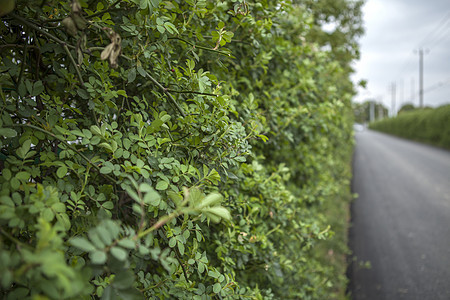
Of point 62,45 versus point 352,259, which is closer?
point 62,45

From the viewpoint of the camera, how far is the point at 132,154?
1.11 metres

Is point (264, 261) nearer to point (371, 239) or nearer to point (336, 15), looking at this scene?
point (371, 239)

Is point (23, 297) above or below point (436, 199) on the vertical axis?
above

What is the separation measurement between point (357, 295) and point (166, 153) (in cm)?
336

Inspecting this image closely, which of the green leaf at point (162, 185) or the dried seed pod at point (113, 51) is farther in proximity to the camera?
the green leaf at point (162, 185)

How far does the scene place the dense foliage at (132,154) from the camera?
0.74 m

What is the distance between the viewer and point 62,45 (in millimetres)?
1042

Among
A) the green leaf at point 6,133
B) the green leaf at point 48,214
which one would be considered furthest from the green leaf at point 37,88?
the green leaf at point 48,214

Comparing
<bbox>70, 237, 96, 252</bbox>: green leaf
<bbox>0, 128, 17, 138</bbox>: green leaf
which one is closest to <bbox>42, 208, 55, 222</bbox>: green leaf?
<bbox>70, 237, 96, 252</bbox>: green leaf

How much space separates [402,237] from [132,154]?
5366mm

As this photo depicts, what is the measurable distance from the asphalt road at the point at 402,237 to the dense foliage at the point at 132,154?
2.23 meters

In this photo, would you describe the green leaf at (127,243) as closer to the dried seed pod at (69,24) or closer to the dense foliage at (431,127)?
the dried seed pod at (69,24)

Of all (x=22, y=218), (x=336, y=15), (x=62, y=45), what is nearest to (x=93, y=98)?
(x=62, y=45)

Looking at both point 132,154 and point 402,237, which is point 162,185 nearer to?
point 132,154
